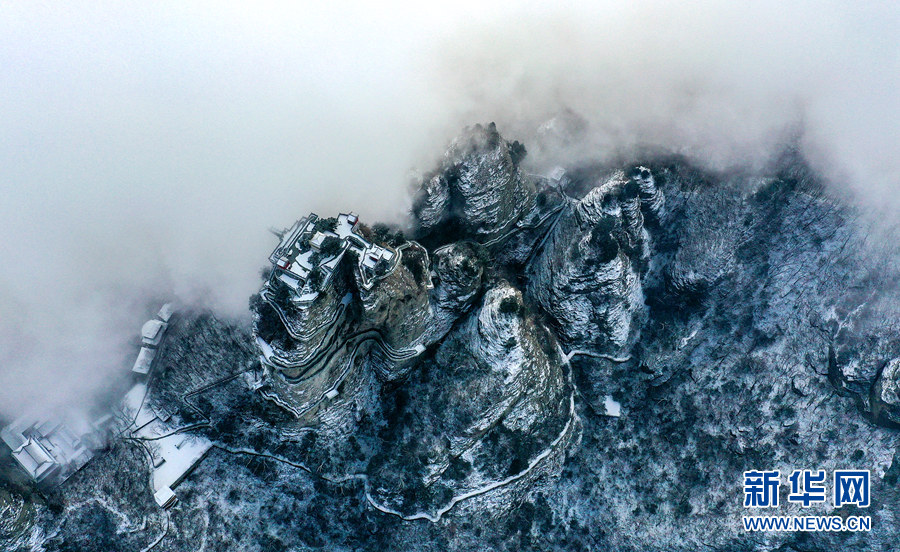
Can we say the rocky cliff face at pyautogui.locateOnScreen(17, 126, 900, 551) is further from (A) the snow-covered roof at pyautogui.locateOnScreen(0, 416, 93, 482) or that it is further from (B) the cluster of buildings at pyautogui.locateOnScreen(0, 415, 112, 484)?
(A) the snow-covered roof at pyautogui.locateOnScreen(0, 416, 93, 482)

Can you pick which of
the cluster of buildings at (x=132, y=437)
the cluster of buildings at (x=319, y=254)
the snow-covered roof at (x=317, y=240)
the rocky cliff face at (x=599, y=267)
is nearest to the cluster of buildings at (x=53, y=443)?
the cluster of buildings at (x=132, y=437)

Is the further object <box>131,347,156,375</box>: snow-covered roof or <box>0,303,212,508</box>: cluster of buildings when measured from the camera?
<box>131,347,156,375</box>: snow-covered roof

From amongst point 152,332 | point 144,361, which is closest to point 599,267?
point 152,332

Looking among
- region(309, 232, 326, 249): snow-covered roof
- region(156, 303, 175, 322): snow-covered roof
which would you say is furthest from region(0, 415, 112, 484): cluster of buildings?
region(309, 232, 326, 249): snow-covered roof

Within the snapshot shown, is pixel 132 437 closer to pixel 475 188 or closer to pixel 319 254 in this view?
pixel 319 254

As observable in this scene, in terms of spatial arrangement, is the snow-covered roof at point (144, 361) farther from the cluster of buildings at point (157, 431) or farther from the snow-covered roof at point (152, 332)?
the snow-covered roof at point (152, 332)
